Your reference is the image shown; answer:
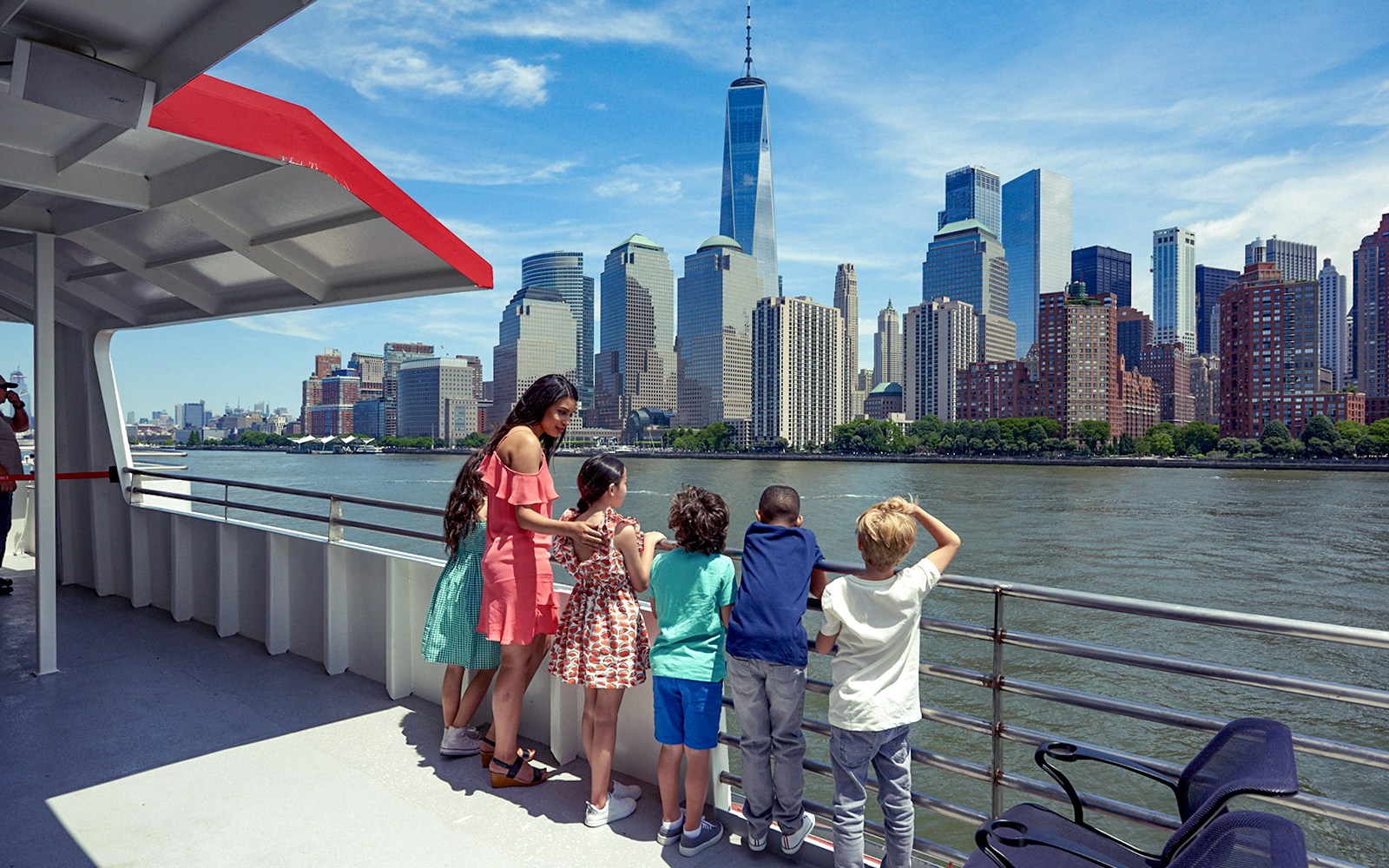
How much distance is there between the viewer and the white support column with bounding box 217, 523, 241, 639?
5.37m

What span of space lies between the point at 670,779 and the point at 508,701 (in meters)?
0.81

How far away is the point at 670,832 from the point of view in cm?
274

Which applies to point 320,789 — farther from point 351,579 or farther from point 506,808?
point 351,579

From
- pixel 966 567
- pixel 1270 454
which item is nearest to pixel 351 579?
pixel 966 567

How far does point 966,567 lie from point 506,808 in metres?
26.3

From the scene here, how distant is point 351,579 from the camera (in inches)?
180

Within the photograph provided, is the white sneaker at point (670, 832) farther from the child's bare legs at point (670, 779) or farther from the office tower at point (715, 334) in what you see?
the office tower at point (715, 334)

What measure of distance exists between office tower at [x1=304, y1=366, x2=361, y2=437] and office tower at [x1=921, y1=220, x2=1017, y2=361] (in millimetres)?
133105

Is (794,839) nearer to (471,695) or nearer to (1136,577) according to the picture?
(471,695)

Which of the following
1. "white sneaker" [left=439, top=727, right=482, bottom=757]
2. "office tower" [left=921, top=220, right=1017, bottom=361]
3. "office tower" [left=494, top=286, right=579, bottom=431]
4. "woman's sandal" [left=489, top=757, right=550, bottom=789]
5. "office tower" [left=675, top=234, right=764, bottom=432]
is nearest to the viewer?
"woman's sandal" [left=489, top=757, right=550, bottom=789]

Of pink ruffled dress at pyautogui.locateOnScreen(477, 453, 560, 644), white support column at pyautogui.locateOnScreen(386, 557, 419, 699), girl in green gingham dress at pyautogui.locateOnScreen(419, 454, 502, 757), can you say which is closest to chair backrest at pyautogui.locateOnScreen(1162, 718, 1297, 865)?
pink ruffled dress at pyautogui.locateOnScreen(477, 453, 560, 644)

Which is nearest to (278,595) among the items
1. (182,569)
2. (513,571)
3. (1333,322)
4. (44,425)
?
(182,569)

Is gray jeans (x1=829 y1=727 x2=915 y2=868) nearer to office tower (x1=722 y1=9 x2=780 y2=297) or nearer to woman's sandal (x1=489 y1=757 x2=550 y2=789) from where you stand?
woman's sandal (x1=489 y1=757 x2=550 y2=789)

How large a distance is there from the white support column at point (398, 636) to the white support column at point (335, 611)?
0.53 meters
